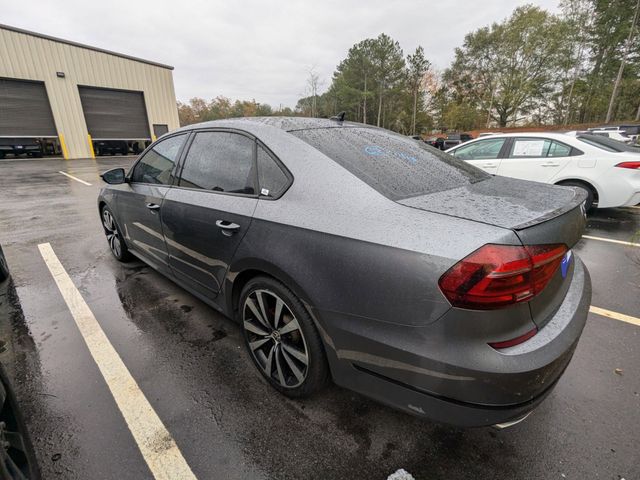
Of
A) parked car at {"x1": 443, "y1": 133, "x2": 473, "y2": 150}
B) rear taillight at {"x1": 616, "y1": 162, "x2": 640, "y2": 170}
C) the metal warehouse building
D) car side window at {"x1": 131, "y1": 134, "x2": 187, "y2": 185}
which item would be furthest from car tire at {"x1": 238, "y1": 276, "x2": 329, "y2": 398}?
the metal warehouse building

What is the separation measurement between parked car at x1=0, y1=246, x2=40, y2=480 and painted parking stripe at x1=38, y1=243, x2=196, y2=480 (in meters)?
0.51

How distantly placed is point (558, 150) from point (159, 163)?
6251 millimetres

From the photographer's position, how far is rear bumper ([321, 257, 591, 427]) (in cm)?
124

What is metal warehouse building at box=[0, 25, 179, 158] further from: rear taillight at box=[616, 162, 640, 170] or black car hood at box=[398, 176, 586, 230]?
rear taillight at box=[616, 162, 640, 170]

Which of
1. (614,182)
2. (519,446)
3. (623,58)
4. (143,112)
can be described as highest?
(623,58)

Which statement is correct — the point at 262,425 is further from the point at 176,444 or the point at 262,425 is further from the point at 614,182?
the point at 614,182

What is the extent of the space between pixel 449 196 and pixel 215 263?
1523mm

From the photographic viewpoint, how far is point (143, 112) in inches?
885

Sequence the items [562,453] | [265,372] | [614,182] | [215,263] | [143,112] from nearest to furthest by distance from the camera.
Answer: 1. [562,453]
2. [265,372]
3. [215,263]
4. [614,182]
5. [143,112]

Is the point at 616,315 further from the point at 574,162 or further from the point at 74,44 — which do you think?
the point at 74,44

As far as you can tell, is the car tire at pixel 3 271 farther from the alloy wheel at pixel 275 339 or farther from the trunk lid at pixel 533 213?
the trunk lid at pixel 533 213

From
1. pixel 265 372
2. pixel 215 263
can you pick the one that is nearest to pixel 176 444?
pixel 265 372

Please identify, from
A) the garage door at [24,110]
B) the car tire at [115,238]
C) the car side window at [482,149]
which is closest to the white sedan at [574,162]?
the car side window at [482,149]

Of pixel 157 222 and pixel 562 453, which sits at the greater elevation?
pixel 157 222
